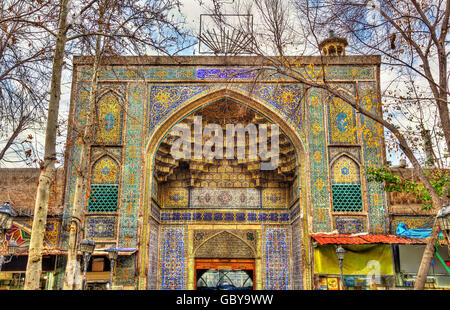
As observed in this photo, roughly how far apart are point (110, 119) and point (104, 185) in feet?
5.77

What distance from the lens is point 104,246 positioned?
10492 mm

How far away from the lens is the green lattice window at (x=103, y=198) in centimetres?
1091

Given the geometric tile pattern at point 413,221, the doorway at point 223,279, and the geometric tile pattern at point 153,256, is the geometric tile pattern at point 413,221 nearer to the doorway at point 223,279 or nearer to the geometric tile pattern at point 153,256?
the doorway at point 223,279

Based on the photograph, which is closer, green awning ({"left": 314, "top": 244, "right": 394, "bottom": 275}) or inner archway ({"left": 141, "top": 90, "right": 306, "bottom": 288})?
green awning ({"left": 314, "top": 244, "right": 394, "bottom": 275})

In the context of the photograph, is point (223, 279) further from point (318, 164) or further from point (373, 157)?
point (373, 157)

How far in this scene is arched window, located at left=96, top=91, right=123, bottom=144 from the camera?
11336mm

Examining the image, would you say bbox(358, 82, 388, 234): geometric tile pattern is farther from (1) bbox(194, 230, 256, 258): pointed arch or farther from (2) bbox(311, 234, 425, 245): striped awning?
(1) bbox(194, 230, 256, 258): pointed arch

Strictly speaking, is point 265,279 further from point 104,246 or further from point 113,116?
point 113,116

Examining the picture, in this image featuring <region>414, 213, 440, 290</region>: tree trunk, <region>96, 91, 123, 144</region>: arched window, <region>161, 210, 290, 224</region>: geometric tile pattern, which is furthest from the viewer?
<region>161, 210, 290, 224</region>: geometric tile pattern

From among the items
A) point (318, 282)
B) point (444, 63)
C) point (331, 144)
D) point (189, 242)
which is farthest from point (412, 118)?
point (189, 242)

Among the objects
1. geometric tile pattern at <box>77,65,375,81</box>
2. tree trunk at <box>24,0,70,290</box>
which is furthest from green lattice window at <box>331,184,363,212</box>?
tree trunk at <box>24,0,70,290</box>

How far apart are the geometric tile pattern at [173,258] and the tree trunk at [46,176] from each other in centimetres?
702

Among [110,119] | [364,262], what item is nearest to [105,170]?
[110,119]
